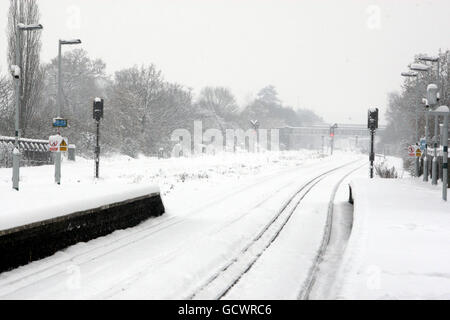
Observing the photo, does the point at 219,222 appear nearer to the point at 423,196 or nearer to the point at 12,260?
the point at 12,260

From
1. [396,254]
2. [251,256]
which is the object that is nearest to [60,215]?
[251,256]

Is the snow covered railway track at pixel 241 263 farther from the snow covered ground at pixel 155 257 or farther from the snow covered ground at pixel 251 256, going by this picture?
the snow covered ground at pixel 155 257

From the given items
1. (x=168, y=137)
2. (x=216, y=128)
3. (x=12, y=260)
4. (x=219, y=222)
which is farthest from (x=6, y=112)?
(x=216, y=128)

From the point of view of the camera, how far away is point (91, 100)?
40.7 meters

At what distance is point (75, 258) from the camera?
19.2 ft

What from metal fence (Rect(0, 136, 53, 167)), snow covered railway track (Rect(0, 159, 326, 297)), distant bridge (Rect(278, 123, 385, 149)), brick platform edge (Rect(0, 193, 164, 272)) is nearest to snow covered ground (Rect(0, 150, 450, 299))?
snow covered railway track (Rect(0, 159, 326, 297))

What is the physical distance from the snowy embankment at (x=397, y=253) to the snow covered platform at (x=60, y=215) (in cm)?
392

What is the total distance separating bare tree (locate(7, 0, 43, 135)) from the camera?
24.5m

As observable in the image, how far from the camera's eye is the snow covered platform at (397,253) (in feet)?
13.7

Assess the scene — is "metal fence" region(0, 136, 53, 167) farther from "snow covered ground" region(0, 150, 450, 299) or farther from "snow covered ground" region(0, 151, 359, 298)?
"snow covered ground" region(0, 150, 450, 299)

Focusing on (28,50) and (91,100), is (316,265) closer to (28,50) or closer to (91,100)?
(28,50)

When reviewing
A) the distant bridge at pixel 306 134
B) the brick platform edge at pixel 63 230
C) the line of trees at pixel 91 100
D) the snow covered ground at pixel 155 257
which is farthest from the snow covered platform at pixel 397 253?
the distant bridge at pixel 306 134

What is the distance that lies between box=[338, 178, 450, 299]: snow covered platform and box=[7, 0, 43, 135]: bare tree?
21.3m
